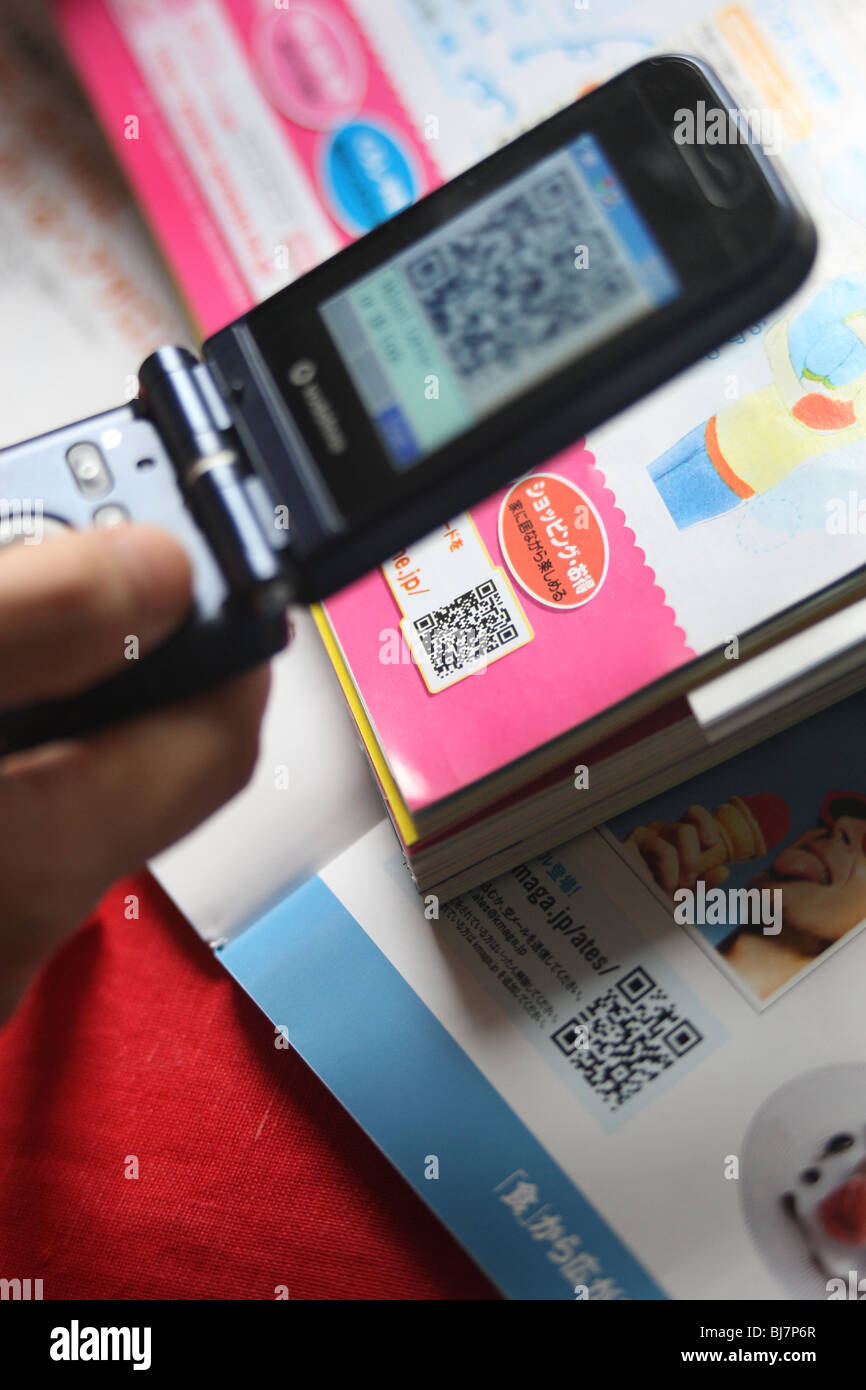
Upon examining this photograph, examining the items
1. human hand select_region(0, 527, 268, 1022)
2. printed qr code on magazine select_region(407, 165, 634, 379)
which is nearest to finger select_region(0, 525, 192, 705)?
human hand select_region(0, 527, 268, 1022)

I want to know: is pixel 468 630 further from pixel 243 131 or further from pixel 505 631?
pixel 243 131

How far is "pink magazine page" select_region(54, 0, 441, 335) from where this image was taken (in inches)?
17.9

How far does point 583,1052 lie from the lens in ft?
1.32

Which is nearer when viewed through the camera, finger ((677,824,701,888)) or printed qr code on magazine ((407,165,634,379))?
printed qr code on magazine ((407,165,634,379))

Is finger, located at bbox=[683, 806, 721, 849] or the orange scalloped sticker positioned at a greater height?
the orange scalloped sticker

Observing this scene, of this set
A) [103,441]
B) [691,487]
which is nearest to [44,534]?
[103,441]

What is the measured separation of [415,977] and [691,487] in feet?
0.73

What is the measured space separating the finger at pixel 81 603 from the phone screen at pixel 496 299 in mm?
76

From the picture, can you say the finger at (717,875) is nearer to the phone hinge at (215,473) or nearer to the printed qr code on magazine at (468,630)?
the printed qr code on magazine at (468,630)

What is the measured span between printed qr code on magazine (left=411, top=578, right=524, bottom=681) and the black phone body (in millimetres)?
115

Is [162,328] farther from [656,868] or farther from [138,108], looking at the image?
[656,868]

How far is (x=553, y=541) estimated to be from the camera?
39 centimetres

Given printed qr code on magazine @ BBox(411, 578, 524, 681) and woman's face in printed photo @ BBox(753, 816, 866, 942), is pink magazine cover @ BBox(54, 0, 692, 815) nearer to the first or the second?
printed qr code on magazine @ BBox(411, 578, 524, 681)
